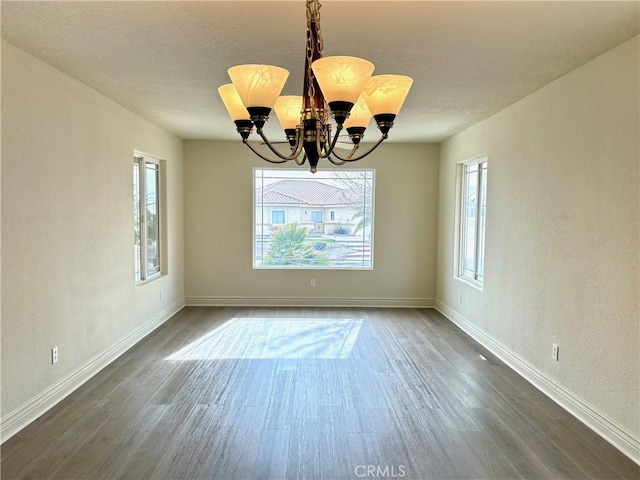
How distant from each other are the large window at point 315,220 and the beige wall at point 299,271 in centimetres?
15

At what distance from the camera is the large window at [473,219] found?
4867mm

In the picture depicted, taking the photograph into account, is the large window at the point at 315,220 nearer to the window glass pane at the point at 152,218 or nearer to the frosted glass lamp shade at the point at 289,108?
the window glass pane at the point at 152,218

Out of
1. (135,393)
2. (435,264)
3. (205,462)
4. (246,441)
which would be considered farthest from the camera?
(435,264)

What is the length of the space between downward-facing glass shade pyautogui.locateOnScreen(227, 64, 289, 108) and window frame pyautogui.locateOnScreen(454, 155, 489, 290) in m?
3.44

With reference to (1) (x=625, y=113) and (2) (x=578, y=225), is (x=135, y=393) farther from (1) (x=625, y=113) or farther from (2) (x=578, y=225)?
(1) (x=625, y=113)

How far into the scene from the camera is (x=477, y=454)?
2461 mm

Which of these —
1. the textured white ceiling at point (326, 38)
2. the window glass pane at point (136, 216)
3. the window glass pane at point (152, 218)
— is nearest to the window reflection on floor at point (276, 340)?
the window glass pane at point (136, 216)

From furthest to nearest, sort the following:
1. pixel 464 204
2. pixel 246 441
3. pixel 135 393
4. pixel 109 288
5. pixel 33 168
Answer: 1. pixel 464 204
2. pixel 109 288
3. pixel 135 393
4. pixel 33 168
5. pixel 246 441

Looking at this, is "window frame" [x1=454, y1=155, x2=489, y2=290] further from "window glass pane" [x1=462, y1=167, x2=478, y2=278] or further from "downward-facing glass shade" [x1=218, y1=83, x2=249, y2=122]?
"downward-facing glass shade" [x1=218, y1=83, x2=249, y2=122]

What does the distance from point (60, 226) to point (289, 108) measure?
2069mm

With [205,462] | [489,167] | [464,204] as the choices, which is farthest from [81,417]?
[464,204]

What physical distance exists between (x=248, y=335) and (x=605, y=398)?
Result: 3.37 meters

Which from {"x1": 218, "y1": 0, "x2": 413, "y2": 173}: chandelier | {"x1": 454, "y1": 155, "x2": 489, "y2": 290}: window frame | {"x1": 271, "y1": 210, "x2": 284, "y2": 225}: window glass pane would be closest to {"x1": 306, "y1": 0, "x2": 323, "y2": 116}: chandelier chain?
{"x1": 218, "y1": 0, "x2": 413, "y2": 173}: chandelier

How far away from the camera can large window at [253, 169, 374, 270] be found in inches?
249
